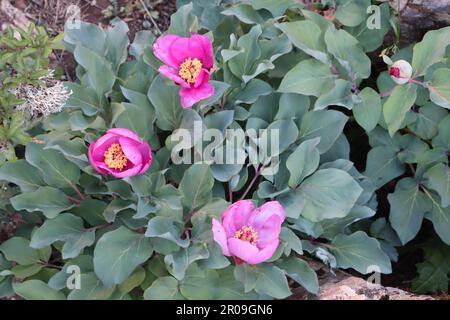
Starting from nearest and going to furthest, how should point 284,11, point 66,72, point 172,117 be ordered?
point 172,117, point 284,11, point 66,72

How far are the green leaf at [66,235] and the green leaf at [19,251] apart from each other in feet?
0.35

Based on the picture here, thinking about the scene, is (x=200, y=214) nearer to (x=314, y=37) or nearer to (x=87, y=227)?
(x=87, y=227)

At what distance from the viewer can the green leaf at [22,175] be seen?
1.85 metres

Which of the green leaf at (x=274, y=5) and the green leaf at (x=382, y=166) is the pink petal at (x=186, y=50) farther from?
the green leaf at (x=382, y=166)

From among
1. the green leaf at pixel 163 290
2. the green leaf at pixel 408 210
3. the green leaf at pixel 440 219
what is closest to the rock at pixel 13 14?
the green leaf at pixel 163 290

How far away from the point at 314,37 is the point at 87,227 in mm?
906

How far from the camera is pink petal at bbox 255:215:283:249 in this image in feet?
5.35

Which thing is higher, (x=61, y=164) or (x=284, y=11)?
(x=284, y=11)

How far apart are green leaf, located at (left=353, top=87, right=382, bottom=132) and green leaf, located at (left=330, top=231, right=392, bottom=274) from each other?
1.07 feet

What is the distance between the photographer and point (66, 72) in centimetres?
242

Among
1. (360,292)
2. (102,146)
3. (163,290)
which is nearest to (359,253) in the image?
(360,292)

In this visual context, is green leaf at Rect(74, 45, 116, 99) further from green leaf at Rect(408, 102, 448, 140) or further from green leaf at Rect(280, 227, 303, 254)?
green leaf at Rect(408, 102, 448, 140)

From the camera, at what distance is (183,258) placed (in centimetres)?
173
